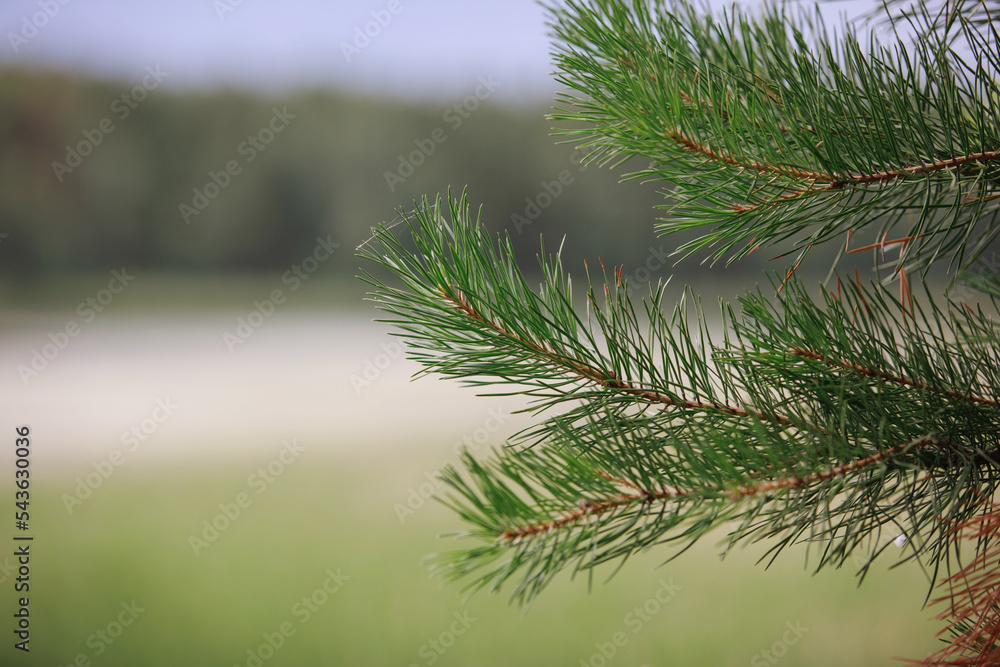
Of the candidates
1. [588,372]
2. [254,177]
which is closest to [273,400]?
[254,177]

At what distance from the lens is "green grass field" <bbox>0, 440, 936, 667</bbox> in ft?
5.68

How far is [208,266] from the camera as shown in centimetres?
418

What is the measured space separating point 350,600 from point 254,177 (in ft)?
10.6

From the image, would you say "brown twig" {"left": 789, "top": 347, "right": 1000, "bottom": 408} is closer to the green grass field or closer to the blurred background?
the blurred background

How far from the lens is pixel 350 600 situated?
199 centimetres

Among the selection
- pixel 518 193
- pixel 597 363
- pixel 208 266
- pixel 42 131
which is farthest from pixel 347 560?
pixel 42 131

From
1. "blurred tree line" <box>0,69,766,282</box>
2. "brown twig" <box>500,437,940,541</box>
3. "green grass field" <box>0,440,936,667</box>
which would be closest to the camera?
"brown twig" <box>500,437,940,541</box>

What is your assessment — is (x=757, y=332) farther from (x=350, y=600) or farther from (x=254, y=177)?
(x=254, y=177)

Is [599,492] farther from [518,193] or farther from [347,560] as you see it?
[518,193]

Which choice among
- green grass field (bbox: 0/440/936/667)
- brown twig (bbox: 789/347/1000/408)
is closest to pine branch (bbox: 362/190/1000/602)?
brown twig (bbox: 789/347/1000/408)

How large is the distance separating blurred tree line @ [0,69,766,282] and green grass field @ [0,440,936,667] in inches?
74.2

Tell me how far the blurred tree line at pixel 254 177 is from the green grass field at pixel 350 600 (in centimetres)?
189

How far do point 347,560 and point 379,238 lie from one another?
6.63 ft

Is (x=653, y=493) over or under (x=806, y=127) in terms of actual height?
under
